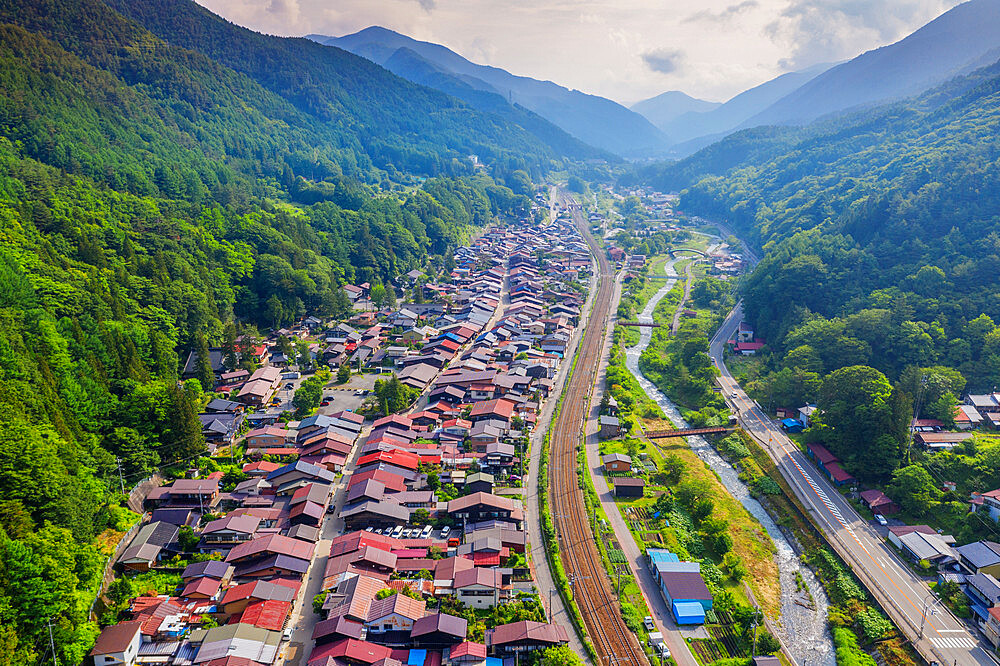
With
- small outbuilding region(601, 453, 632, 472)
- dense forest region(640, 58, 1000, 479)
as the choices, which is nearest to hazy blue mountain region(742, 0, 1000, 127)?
dense forest region(640, 58, 1000, 479)

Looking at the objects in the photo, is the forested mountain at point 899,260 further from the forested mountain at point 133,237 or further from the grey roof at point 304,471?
the forested mountain at point 133,237

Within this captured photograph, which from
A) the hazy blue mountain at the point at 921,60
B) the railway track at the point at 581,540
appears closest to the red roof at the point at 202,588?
the railway track at the point at 581,540

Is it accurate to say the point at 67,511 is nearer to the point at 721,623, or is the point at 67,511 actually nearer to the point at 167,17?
the point at 721,623

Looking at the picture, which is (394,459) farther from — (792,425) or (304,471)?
(792,425)

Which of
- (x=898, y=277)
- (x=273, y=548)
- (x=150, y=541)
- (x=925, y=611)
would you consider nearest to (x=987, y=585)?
(x=925, y=611)

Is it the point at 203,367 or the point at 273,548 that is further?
the point at 203,367

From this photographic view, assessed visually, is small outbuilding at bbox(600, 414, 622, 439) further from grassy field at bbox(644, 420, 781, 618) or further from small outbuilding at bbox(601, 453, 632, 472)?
small outbuilding at bbox(601, 453, 632, 472)
